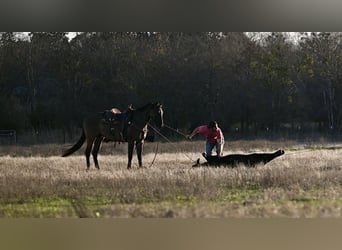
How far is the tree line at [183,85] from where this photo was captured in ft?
23.9

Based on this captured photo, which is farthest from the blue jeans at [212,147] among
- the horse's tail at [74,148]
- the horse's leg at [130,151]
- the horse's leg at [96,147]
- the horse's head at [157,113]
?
the horse's tail at [74,148]

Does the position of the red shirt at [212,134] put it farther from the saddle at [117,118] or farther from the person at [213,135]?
the saddle at [117,118]

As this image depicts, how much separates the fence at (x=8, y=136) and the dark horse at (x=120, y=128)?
2.10 ft

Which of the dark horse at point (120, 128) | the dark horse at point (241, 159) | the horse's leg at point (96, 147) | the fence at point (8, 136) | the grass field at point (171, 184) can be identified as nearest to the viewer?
the grass field at point (171, 184)

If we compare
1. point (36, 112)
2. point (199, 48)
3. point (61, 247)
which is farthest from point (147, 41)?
point (61, 247)

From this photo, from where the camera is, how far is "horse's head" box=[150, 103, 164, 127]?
24.4ft

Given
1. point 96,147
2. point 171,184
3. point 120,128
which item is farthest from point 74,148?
point 171,184

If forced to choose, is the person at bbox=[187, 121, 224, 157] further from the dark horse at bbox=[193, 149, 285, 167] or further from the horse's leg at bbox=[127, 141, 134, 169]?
the horse's leg at bbox=[127, 141, 134, 169]

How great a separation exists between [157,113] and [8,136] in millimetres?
1594

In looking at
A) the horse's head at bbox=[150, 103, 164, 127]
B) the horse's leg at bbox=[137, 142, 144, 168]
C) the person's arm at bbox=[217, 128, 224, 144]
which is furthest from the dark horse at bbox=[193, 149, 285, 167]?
the horse's leg at bbox=[137, 142, 144, 168]

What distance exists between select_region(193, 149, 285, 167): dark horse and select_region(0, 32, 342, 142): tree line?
0.23 m

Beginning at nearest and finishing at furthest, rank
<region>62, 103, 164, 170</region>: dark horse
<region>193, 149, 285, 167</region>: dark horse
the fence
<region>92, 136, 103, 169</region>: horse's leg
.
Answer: the fence < <region>193, 149, 285, 167</region>: dark horse < <region>62, 103, 164, 170</region>: dark horse < <region>92, 136, 103, 169</region>: horse's leg

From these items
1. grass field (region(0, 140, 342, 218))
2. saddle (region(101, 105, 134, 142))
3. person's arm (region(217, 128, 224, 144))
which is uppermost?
saddle (region(101, 105, 134, 142))

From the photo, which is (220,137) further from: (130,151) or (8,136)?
(8,136)
